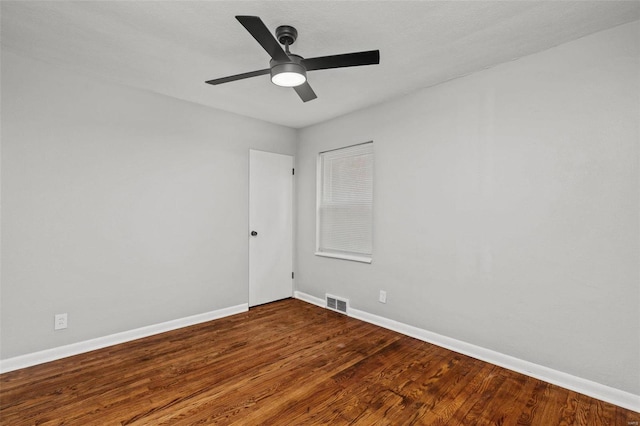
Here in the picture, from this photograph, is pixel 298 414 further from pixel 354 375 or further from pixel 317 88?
pixel 317 88

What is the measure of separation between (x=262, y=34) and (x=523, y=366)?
3.12m

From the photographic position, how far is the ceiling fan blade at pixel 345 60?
1.83 meters

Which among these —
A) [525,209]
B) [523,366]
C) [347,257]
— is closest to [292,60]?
[525,209]

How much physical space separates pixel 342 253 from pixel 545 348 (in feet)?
7.70

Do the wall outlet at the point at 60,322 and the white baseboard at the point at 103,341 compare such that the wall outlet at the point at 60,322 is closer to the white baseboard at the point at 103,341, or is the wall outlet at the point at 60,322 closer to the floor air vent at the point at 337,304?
the white baseboard at the point at 103,341

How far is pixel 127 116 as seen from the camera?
3.11 metres

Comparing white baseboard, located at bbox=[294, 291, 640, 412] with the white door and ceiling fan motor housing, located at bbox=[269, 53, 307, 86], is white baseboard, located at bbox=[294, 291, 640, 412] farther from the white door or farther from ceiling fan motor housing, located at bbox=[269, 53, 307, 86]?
ceiling fan motor housing, located at bbox=[269, 53, 307, 86]

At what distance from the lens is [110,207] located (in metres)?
3.00

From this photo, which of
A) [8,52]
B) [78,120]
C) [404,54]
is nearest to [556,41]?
[404,54]

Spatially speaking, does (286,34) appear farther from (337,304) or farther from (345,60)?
(337,304)

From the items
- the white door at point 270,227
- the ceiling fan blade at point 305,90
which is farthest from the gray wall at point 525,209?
the white door at point 270,227

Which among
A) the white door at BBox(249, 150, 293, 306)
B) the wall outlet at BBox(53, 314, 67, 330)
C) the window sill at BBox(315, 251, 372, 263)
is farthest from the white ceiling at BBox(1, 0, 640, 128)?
the wall outlet at BBox(53, 314, 67, 330)

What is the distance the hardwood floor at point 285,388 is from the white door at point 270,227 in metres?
1.21

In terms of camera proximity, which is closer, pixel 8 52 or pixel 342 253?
pixel 8 52
